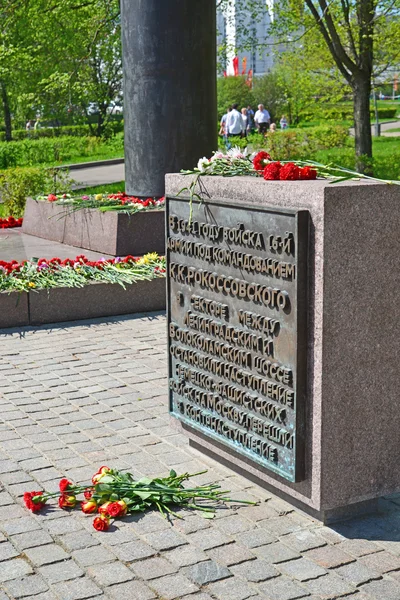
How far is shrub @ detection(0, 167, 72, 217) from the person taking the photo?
14252 millimetres

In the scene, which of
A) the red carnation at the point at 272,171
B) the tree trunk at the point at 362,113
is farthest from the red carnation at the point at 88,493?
the tree trunk at the point at 362,113

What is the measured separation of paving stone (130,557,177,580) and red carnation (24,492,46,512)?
2.37 feet

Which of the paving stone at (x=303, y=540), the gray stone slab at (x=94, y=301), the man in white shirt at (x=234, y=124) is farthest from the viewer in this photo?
the man in white shirt at (x=234, y=124)

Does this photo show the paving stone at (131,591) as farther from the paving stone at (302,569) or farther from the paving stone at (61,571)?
the paving stone at (302,569)

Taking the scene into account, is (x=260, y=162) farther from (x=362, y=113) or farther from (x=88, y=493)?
(x=362, y=113)

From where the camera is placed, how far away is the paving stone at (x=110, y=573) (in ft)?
12.1

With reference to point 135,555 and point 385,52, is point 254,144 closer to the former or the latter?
point 385,52

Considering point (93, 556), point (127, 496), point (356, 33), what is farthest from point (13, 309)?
point (356, 33)

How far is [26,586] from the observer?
364 cm

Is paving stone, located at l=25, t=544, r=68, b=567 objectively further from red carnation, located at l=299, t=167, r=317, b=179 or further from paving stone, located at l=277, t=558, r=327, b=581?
red carnation, located at l=299, t=167, r=317, b=179

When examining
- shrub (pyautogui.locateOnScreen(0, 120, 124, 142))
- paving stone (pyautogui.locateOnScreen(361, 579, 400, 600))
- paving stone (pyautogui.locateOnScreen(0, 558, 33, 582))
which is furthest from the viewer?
shrub (pyautogui.locateOnScreen(0, 120, 124, 142))

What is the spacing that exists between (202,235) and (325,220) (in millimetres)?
1044

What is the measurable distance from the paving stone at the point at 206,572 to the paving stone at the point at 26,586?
1.87 feet

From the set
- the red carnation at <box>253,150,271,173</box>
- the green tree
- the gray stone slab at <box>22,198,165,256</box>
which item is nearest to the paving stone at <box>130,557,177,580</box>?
the red carnation at <box>253,150,271,173</box>
